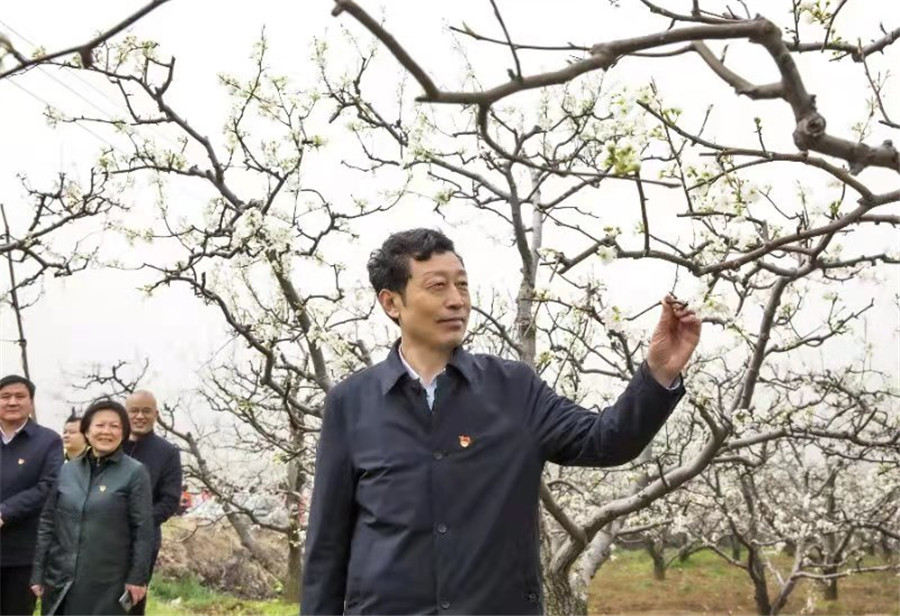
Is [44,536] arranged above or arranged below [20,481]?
below

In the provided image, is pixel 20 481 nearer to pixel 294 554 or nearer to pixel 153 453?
pixel 153 453

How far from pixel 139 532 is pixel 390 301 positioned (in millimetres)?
2430

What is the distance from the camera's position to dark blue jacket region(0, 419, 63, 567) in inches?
174

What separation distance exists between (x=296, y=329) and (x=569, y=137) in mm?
2186

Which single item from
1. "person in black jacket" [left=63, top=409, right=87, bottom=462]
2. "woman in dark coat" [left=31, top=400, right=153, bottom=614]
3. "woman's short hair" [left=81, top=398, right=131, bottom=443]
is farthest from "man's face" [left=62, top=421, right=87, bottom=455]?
"woman's short hair" [left=81, top=398, right=131, bottom=443]

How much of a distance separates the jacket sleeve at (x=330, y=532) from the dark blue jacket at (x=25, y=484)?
2854 millimetres

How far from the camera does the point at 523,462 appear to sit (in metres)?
1.98

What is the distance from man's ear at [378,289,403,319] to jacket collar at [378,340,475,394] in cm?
10

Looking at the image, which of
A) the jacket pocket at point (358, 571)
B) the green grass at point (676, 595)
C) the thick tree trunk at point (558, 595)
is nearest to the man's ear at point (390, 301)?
the jacket pocket at point (358, 571)

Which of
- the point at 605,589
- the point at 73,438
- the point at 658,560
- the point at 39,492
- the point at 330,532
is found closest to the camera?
the point at 330,532

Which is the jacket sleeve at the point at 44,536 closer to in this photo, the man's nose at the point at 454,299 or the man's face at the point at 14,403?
the man's face at the point at 14,403

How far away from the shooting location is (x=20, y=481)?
4.53 metres

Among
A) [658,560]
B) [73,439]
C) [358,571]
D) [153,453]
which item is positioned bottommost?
[358,571]

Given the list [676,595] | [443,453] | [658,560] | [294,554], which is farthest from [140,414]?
[658,560]
